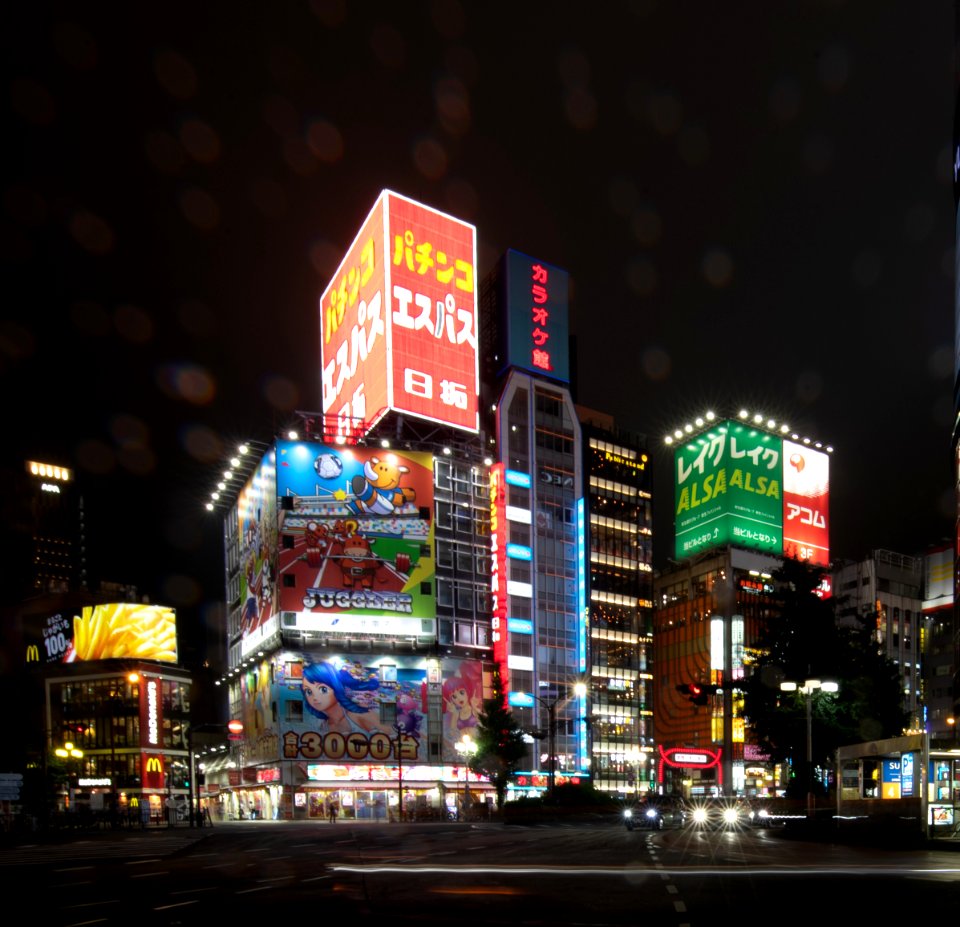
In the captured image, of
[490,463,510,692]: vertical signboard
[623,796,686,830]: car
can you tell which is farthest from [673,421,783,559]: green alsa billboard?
[623,796,686,830]: car

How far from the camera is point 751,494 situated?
136 meters

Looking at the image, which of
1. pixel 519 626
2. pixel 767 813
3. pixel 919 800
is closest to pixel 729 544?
pixel 519 626

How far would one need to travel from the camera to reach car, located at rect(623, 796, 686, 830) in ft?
172

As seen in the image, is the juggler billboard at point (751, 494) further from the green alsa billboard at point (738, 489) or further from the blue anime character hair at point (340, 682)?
the blue anime character hair at point (340, 682)

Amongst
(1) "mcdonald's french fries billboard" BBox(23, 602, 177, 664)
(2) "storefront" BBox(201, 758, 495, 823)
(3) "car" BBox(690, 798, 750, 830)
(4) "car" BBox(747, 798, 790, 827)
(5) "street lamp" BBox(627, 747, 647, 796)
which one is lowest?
(5) "street lamp" BBox(627, 747, 647, 796)

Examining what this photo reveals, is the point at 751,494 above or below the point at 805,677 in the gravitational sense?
above

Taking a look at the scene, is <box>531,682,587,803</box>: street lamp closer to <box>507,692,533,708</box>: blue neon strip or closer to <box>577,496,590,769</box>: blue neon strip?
<box>507,692,533,708</box>: blue neon strip

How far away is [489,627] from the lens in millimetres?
107750

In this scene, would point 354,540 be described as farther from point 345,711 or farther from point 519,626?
point 519,626

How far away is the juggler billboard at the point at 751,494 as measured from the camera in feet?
443

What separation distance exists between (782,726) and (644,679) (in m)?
79.5

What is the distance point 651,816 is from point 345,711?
1954 inches

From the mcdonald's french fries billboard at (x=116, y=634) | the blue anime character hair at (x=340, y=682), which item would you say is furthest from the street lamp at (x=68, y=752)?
the blue anime character hair at (x=340, y=682)

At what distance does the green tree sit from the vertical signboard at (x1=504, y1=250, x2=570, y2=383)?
2405 inches
